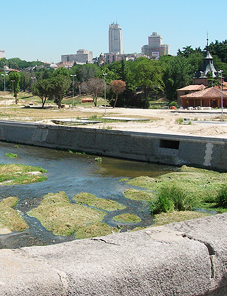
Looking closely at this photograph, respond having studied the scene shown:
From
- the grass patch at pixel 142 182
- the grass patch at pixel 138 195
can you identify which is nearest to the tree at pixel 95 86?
the grass patch at pixel 142 182

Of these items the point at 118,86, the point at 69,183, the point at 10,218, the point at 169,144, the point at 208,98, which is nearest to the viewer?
the point at 10,218

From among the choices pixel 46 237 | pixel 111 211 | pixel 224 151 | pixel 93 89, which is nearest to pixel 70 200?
pixel 111 211

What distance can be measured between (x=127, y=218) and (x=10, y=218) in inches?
144

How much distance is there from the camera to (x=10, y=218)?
39.8 ft

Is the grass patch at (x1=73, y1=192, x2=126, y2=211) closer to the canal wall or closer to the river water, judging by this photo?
the river water

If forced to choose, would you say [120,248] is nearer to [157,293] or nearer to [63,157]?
[157,293]

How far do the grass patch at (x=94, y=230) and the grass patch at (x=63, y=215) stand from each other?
0.88ft

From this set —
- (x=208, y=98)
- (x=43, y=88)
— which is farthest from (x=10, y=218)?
(x=43, y=88)

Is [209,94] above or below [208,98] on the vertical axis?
above

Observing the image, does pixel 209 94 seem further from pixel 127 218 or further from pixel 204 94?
pixel 127 218

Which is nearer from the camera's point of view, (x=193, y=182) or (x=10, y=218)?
(x=10, y=218)

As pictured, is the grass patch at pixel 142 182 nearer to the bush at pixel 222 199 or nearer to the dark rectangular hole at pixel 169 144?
the bush at pixel 222 199

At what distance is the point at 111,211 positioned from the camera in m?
13.3

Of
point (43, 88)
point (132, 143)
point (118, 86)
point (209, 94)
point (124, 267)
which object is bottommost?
point (132, 143)
